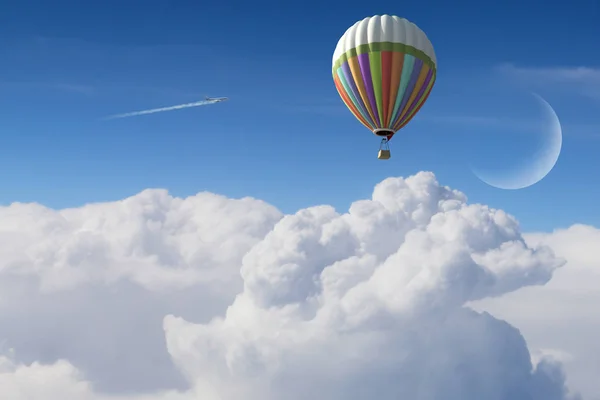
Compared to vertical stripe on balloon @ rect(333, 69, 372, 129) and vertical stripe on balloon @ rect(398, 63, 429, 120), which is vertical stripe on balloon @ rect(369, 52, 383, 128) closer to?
vertical stripe on balloon @ rect(333, 69, 372, 129)

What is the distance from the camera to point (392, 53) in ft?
339

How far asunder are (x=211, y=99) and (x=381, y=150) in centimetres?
7709

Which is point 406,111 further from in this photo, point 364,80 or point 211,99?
point 211,99

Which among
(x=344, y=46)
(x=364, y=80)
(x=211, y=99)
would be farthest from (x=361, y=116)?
(x=211, y=99)

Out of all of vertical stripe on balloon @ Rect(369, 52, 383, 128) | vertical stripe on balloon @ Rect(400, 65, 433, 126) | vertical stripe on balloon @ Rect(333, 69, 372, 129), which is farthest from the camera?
vertical stripe on balloon @ Rect(333, 69, 372, 129)

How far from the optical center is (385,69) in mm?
103500

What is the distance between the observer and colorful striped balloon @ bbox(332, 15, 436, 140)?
340 feet

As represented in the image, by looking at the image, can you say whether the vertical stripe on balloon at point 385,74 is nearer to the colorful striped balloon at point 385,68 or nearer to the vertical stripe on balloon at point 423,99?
the colorful striped balloon at point 385,68

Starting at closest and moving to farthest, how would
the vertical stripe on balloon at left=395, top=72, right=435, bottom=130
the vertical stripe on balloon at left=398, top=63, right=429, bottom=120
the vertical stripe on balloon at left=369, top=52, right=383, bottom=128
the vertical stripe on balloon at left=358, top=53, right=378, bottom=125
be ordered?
the vertical stripe on balloon at left=369, top=52, right=383, bottom=128
the vertical stripe on balloon at left=358, top=53, right=378, bottom=125
the vertical stripe on balloon at left=398, top=63, right=429, bottom=120
the vertical stripe on balloon at left=395, top=72, right=435, bottom=130

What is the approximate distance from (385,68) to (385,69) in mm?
174

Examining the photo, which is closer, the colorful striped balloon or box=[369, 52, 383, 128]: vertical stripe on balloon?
the colorful striped balloon

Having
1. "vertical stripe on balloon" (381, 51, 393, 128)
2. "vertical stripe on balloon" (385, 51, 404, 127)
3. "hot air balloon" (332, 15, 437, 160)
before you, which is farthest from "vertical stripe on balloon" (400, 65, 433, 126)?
"vertical stripe on balloon" (381, 51, 393, 128)

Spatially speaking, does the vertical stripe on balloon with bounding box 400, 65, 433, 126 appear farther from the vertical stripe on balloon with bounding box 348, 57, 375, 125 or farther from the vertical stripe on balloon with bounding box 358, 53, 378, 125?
the vertical stripe on balloon with bounding box 348, 57, 375, 125

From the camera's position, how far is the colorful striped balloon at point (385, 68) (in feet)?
340
